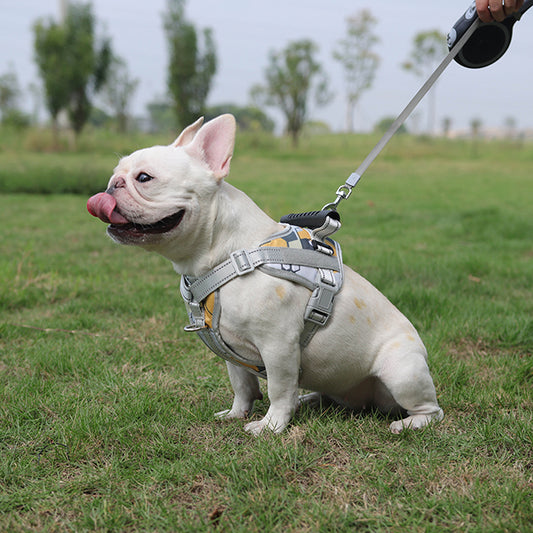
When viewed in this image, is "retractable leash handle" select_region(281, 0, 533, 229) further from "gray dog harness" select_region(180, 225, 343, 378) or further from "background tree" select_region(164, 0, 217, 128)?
"background tree" select_region(164, 0, 217, 128)

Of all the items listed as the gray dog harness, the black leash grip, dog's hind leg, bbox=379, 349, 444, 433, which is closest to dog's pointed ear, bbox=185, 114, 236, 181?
the gray dog harness

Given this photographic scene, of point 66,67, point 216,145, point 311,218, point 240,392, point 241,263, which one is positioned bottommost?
point 240,392

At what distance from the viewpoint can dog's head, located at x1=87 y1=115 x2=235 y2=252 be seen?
1.99 m

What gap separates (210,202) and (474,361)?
197 cm

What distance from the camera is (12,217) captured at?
795 cm

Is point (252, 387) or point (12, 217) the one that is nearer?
point (252, 387)

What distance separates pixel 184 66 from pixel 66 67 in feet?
18.9

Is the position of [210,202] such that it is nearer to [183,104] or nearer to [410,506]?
[410,506]

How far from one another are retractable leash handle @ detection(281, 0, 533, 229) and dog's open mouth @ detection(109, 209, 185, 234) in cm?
60

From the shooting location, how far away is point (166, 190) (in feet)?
6.57

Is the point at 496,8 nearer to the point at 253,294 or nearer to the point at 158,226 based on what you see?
the point at 253,294

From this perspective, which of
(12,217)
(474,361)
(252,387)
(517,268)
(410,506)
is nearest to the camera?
(410,506)

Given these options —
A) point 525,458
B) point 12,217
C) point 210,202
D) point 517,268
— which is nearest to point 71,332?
point 210,202

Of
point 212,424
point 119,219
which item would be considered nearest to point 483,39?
point 119,219
